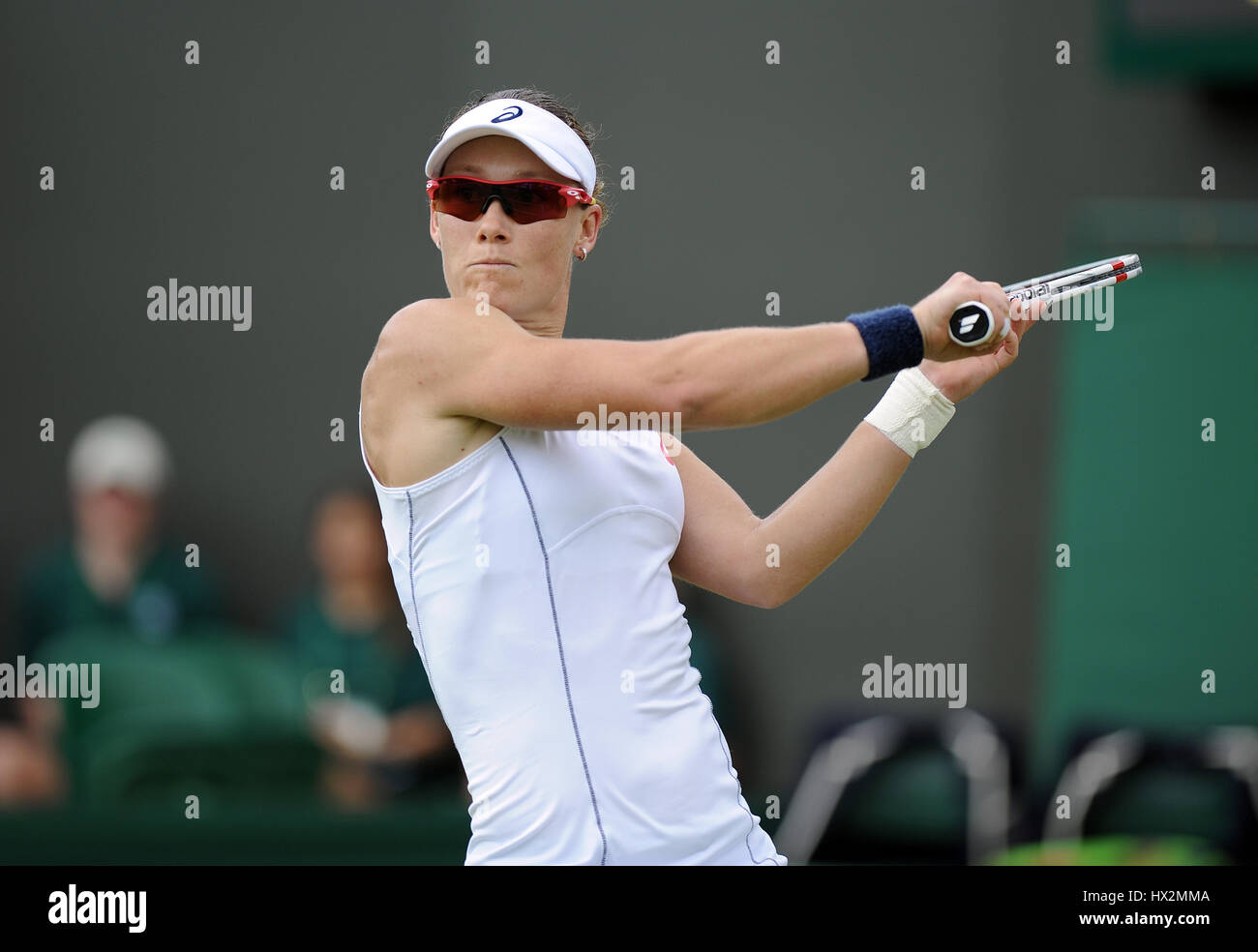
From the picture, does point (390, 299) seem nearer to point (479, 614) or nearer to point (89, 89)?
point (89, 89)

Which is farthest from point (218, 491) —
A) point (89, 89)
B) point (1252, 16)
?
point (1252, 16)

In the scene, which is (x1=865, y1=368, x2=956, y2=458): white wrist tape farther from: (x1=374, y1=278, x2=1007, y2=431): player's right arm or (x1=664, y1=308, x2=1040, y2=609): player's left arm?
(x1=374, y1=278, x2=1007, y2=431): player's right arm

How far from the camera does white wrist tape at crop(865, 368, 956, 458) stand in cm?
288

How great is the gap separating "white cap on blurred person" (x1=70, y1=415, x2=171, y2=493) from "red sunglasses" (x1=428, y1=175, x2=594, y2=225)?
4.68 metres

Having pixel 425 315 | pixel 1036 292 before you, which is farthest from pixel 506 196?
pixel 1036 292

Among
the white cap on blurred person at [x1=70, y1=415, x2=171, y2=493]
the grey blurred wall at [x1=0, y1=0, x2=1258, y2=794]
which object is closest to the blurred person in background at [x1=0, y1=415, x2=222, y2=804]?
the white cap on blurred person at [x1=70, y1=415, x2=171, y2=493]

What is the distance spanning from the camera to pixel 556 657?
252cm

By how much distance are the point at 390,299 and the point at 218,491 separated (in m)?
1.31

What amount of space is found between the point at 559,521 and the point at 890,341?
1.92ft

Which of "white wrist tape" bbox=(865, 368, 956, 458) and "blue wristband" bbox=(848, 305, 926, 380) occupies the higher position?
"blue wristband" bbox=(848, 305, 926, 380)

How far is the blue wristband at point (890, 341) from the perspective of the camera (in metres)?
2.47

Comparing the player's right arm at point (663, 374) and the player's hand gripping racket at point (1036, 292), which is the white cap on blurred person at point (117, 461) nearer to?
the player's right arm at point (663, 374)

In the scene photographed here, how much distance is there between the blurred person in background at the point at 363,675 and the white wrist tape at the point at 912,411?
373cm
